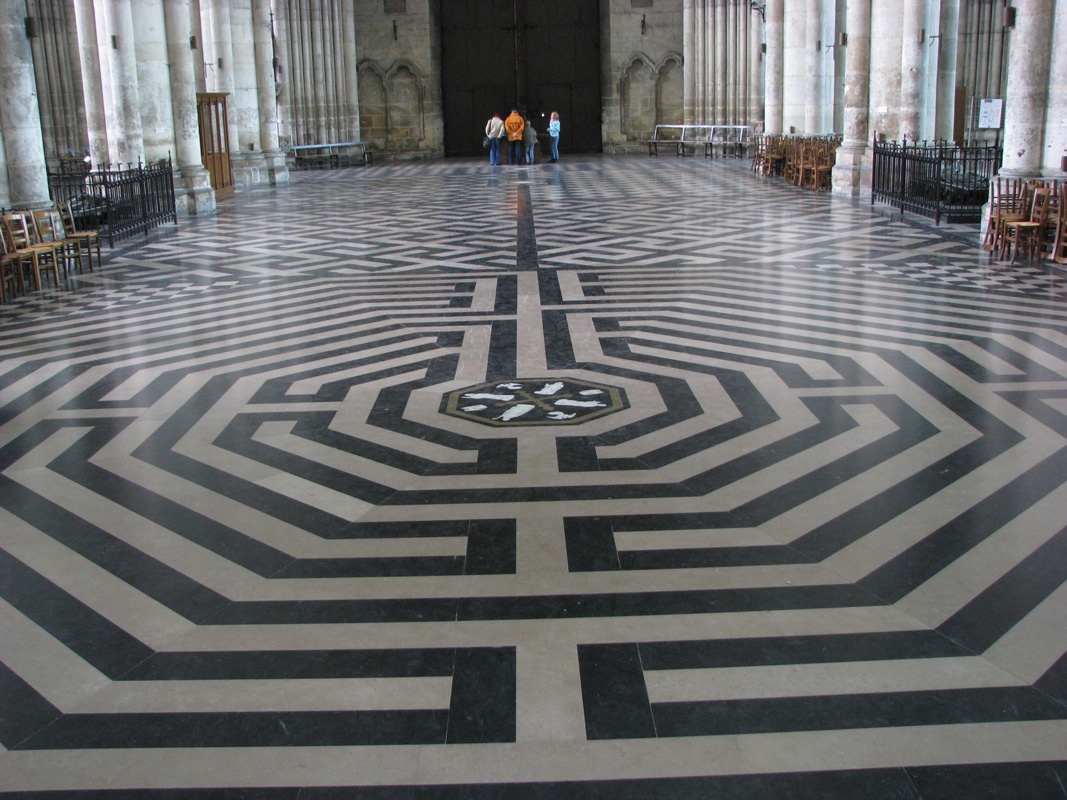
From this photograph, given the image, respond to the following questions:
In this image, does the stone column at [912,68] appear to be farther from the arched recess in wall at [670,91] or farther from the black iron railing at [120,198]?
the arched recess in wall at [670,91]

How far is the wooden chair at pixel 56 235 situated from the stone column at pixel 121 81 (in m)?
3.50

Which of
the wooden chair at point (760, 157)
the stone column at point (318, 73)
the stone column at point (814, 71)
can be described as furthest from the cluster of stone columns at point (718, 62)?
the stone column at point (318, 73)

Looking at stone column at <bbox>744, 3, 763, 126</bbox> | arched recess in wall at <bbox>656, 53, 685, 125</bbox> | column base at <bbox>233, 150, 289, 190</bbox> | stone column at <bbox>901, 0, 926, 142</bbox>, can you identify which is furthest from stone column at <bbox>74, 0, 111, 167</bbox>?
arched recess in wall at <bbox>656, 53, 685, 125</bbox>

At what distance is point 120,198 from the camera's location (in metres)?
15.0

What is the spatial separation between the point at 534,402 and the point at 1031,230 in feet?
24.2

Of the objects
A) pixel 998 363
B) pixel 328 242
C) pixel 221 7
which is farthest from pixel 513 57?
pixel 998 363

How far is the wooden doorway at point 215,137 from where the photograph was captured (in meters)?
20.1

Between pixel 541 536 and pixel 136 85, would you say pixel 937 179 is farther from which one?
pixel 136 85

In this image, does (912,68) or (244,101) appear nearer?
(912,68)

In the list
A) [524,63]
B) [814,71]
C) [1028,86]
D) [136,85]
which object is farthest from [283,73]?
[1028,86]

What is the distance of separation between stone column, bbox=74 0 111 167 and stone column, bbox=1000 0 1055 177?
39.8 ft

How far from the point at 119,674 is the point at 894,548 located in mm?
3106

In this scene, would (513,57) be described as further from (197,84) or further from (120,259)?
(120,259)

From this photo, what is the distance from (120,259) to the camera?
13.4m
